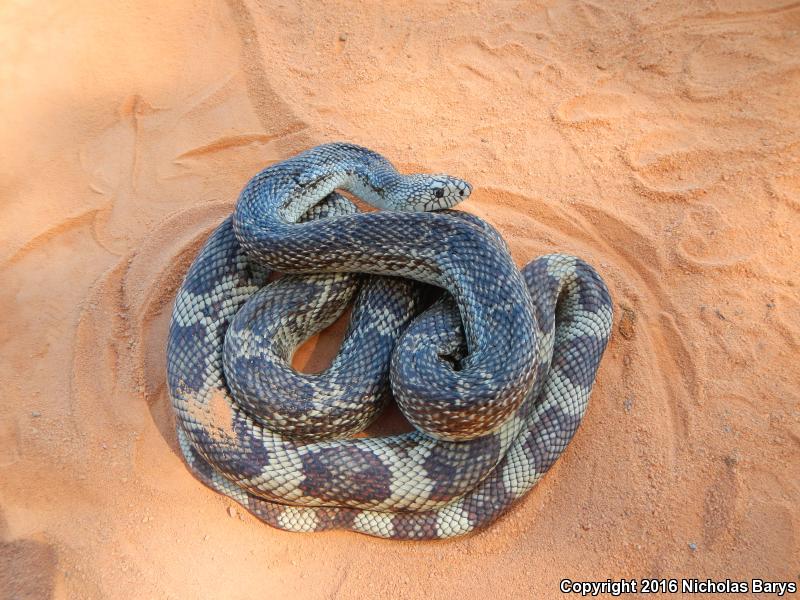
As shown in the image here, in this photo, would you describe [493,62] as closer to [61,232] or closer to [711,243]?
[711,243]

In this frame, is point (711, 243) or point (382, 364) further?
point (711, 243)

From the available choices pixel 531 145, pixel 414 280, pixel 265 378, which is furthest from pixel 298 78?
pixel 265 378

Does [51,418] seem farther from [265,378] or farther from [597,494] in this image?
[597,494]

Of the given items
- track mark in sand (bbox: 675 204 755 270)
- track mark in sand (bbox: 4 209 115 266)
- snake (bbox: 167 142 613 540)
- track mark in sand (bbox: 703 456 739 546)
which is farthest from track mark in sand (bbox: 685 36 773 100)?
track mark in sand (bbox: 4 209 115 266)

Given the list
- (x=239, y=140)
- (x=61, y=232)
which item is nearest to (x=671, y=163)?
(x=239, y=140)

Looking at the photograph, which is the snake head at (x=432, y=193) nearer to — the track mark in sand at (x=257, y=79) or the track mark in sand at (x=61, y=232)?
the track mark in sand at (x=257, y=79)
